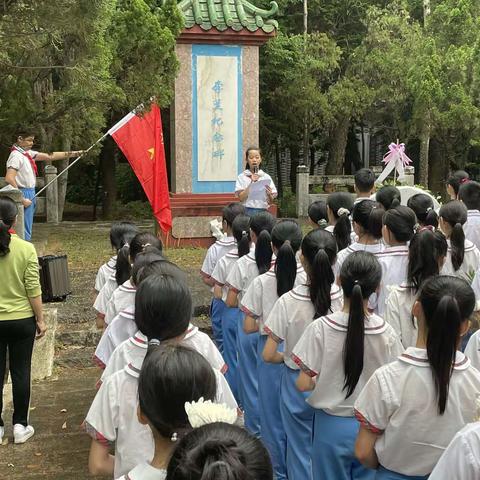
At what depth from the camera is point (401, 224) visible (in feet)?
12.6

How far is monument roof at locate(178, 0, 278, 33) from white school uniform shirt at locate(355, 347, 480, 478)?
906cm

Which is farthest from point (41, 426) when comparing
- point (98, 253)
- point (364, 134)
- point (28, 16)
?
point (364, 134)

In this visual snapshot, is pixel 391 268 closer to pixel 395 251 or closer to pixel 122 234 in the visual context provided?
pixel 395 251

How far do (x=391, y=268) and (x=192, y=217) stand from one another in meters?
7.13

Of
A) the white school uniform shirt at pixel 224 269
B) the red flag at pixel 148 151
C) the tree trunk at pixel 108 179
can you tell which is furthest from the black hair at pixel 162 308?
the tree trunk at pixel 108 179

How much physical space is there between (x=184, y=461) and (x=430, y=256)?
2282 millimetres

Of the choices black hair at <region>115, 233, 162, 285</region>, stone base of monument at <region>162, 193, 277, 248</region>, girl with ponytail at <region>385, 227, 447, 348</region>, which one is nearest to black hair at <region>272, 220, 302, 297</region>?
girl with ponytail at <region>385, 227, 447, 348</region>

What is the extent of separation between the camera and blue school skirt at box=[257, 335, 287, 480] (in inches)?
150

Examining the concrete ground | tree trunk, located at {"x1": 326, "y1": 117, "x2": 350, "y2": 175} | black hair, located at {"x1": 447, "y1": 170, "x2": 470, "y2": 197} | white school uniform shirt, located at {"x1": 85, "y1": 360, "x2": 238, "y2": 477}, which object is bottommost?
the concrete ground

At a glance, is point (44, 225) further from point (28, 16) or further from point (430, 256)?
point (430, 256)

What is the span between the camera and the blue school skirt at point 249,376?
448 centimetres

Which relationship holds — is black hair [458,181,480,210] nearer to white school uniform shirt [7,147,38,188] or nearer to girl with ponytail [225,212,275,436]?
girl with ponytail [225,212,275,436]

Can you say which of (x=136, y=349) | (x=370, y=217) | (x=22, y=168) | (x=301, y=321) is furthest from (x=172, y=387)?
(x=22, y=168)

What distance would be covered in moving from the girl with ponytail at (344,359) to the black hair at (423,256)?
1.90 feet
